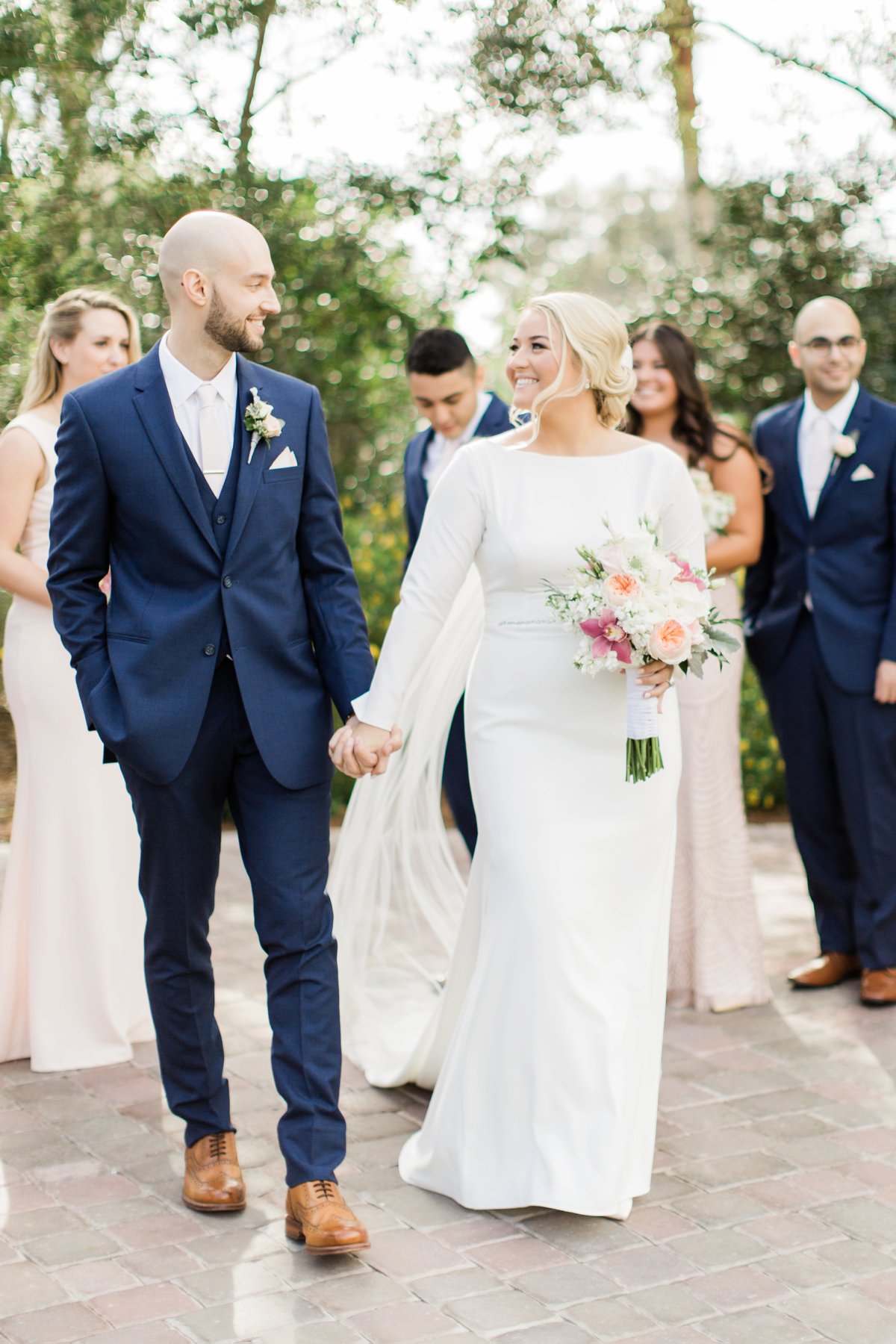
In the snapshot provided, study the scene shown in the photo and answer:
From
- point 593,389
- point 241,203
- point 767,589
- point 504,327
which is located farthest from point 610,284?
point 593,389

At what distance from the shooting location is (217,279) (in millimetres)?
3523

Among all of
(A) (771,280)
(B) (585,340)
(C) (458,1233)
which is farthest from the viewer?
(A) (771,280)

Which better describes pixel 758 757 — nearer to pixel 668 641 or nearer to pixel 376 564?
pixel 376 564

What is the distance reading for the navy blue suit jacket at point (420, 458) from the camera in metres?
5.78

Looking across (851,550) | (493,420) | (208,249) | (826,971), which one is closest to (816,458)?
(851,550)

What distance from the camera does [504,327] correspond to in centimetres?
1438

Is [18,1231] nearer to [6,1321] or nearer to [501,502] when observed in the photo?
[6,1321]

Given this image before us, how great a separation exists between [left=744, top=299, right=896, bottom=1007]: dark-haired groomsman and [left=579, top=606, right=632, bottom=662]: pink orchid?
7.00 feet

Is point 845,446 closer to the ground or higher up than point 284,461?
higher up

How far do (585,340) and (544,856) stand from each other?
135cm

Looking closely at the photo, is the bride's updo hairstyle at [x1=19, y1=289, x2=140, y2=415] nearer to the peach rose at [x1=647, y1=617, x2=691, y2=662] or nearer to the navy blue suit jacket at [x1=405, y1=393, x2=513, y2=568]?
the navy blue suit jacket at [x1=405, y1=393, x2=513, y2=568]

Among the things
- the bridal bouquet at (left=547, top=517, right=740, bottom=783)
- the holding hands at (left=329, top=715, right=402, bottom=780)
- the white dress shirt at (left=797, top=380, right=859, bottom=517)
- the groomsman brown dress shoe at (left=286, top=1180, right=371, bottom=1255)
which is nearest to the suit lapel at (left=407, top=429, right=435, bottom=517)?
the white dress shirt at (left=797, top=380, right=859, bottom=517)

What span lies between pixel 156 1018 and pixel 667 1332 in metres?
1.45

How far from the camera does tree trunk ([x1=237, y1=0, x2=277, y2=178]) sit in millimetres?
6902
